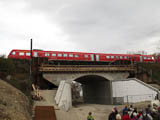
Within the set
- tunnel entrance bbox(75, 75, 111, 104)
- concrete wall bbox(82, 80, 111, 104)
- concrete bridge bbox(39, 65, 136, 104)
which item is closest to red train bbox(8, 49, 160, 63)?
concrete bridge bbox(39, 65, 136, 104)

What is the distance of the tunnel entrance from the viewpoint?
33.5 meters

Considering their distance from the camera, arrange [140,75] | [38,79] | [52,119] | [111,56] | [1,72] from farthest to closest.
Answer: [111,56]
[140,75]
[38,79]
[1,72]
[52,119]

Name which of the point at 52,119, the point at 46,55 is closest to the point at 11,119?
the point at 52,119

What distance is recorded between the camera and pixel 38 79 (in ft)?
94.6

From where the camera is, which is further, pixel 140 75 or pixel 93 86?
pixel 93 86

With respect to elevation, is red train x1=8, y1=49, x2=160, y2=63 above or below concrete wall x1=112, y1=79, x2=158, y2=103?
above

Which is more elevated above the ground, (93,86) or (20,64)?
(20,64)

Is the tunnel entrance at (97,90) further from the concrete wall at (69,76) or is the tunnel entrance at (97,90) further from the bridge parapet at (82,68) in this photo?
the bridge parapet at (82,68)

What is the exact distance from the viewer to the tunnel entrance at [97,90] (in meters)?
33.5

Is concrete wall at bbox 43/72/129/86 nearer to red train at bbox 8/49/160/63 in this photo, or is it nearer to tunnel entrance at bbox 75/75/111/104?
tunnel entrance at bbox 75/75/111/104

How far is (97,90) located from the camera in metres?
38.8

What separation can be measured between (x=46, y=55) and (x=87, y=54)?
8773 millimetres

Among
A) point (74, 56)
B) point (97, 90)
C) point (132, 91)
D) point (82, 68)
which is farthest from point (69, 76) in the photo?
point (132, 91)

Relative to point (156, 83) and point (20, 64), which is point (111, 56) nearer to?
point (156, 83)
